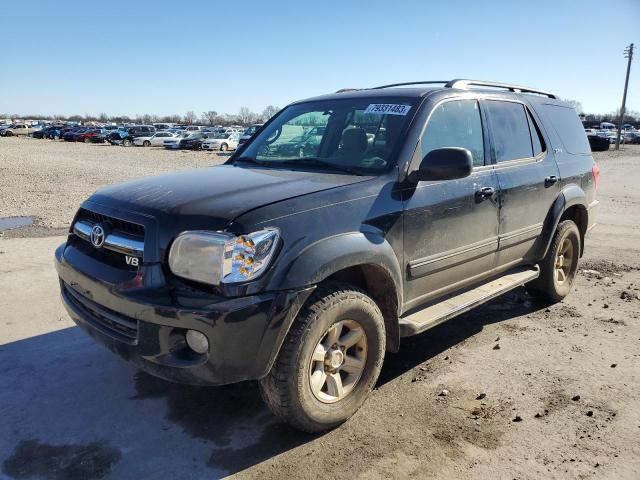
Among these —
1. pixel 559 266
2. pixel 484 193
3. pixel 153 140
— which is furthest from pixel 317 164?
pixel 153 140

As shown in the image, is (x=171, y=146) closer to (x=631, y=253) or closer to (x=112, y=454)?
(x=631, y=253)

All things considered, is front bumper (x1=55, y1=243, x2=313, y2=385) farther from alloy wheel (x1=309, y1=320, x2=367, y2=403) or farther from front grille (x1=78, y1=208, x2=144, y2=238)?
alloy wheel (x1=309, y1=320, x2=367, y2=403)

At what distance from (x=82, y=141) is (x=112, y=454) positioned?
182ft

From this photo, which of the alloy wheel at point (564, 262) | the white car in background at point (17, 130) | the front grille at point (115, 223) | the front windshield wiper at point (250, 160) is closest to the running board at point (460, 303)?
the alloy wheel at point (564, 262)

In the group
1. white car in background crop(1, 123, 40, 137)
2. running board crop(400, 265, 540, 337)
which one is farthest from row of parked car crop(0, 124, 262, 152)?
running board crop(400, 265, 540, 337)

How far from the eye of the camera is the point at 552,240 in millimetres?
5035

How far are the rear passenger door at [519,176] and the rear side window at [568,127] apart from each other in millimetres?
378

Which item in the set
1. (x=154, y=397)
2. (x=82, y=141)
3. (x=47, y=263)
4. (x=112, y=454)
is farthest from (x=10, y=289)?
(x=82, y=141)

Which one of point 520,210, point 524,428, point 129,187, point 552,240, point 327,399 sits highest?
point 129,187

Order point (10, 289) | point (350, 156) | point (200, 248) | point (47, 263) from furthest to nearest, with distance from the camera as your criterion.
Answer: point (47, 263)
point (10, 289)
point (350, 156)
point (200, 248)

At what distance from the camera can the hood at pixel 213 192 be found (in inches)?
109

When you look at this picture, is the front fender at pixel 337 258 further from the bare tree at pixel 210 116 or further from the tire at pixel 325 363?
the bare tree at pixel 210 116

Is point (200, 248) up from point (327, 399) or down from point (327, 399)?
up

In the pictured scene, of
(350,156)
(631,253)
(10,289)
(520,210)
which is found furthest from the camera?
(631,253)
